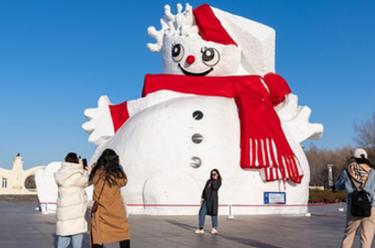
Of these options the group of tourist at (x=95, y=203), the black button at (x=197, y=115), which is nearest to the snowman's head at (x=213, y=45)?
the black button at (x=197, y=115)

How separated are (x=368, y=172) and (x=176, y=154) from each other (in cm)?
1066

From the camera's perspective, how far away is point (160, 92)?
62.4 feet

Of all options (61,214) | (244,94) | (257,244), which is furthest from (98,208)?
(244,94)

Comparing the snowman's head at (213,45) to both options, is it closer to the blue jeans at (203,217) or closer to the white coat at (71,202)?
the blue jeans at (203,217)

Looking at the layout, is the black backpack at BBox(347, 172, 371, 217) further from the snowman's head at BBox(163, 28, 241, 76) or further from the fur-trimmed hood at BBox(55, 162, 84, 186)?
the snowman's head at BBox(163, 28, 241, 76)

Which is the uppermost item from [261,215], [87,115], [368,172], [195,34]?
[195,34]

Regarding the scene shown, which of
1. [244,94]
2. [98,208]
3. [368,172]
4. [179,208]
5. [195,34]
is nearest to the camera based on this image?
[98,208]

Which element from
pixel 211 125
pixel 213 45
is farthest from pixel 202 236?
pixel 213 45

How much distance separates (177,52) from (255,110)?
4.04 meters

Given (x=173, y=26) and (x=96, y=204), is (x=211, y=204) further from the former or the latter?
(x=173, y=26)

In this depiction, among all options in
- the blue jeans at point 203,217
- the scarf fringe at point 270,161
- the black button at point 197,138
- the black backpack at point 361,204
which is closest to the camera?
the black backpack at point 361,204

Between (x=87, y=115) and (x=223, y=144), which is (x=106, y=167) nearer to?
(x=223, y=144)

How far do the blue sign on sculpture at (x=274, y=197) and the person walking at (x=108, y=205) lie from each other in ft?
38.8

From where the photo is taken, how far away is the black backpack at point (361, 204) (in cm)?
650
